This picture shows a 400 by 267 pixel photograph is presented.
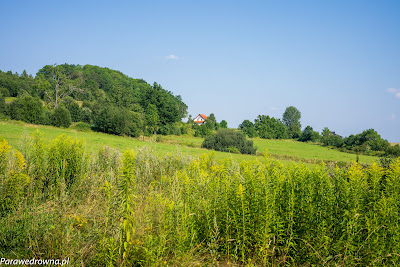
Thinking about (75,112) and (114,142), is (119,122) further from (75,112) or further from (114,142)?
(114,142)

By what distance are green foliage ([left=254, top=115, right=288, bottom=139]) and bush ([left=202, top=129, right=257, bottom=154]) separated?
1669 inches

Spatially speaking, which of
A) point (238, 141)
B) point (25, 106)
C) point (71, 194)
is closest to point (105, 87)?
point (25, 106)

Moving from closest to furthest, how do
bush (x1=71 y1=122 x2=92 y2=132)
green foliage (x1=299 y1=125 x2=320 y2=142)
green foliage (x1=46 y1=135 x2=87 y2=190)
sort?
green foliage (x1=46 y1=135 x2=87 y2=190) → bush (x1=71 y1=122 x2=92 y2=132) → green foliage (x1=299 y1=125 x2=320 y2=142)

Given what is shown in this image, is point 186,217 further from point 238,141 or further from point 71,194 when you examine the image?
point 238,141

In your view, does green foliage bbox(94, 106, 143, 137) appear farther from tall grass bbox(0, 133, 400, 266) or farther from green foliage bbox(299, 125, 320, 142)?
green foliage bbox(299, 125, 320, 142)

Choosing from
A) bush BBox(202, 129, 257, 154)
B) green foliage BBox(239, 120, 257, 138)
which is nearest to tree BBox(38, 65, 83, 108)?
bush BBox(202, 129, 257, 154)

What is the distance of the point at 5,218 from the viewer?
407 centimetres

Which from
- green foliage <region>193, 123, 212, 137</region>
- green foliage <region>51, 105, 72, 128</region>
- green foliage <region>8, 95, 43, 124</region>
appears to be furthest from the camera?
green foliage <region>193, 123, 212, 137</region>

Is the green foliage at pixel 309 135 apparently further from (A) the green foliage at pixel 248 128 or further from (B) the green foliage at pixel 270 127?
(A) the green foliage at pixel 248 128

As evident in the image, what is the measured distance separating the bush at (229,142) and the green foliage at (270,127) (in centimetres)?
4239

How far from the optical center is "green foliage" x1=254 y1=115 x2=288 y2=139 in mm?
80875

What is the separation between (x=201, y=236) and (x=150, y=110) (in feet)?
181

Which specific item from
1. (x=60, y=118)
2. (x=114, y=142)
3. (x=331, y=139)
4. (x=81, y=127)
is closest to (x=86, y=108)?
(x=81, y=127)

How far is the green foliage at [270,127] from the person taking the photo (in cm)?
8088
